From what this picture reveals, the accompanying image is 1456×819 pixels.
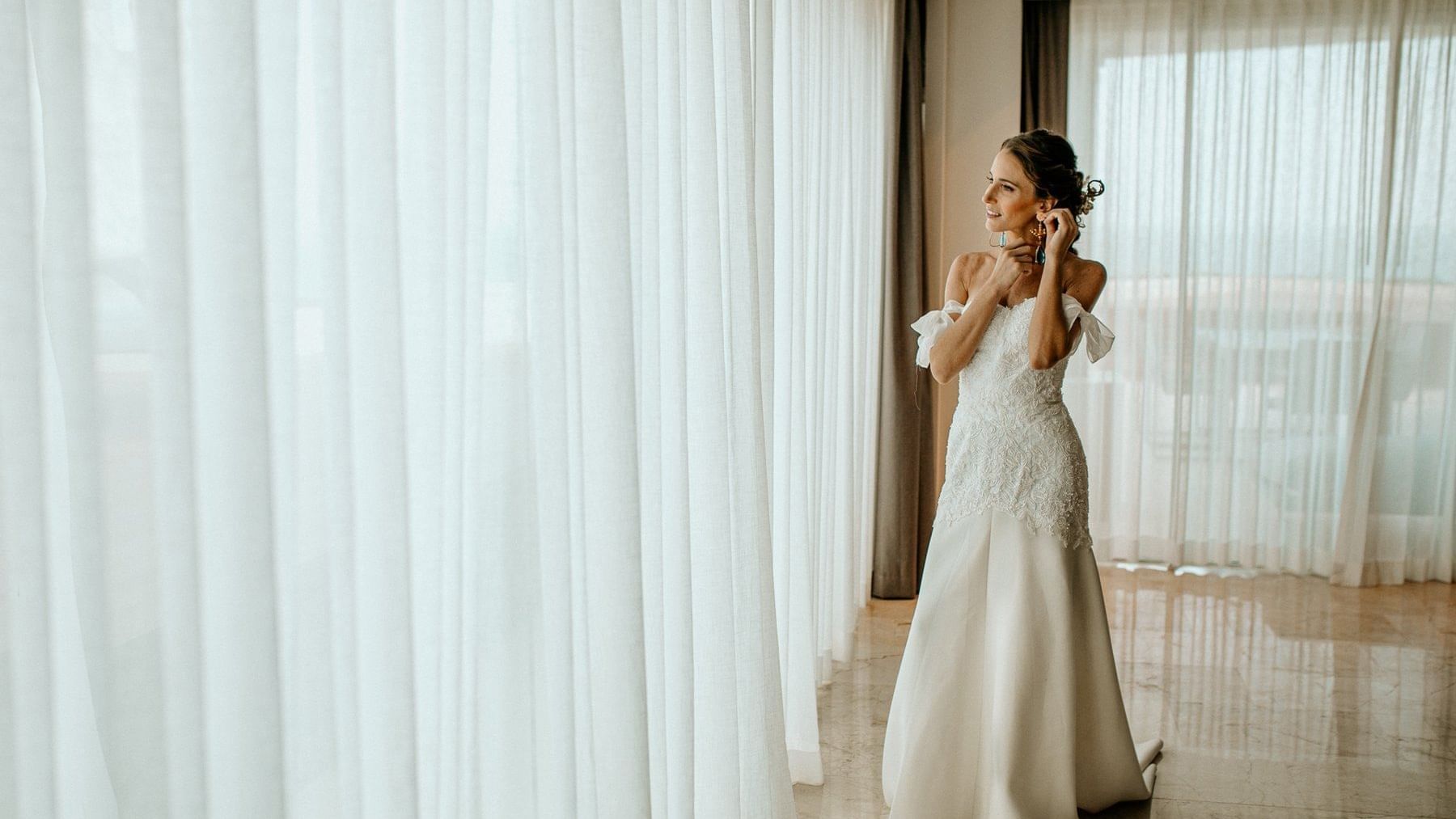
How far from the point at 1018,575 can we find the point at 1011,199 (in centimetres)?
99

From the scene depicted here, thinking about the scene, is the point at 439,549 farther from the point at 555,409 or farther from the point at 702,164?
the point at 702,164

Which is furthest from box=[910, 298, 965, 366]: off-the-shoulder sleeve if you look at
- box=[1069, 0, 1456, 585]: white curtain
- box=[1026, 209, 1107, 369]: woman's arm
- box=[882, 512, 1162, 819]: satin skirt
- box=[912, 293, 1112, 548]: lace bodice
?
box=[1069, 0, 1456, 585]: white curtain

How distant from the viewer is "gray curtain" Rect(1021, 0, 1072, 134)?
5.88 metres

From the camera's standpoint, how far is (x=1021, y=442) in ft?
9.17

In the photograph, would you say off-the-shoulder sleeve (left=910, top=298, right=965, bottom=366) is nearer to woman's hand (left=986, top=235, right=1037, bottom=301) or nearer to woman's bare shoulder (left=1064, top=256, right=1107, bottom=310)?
woman's hand (left=986, top=235, right=1037, bottom=301)

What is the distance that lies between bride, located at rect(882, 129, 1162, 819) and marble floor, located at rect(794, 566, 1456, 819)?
0.93 ft

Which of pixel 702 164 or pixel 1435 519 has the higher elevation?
pixel 702 164

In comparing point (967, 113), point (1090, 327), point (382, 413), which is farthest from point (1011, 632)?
point (967, 113)

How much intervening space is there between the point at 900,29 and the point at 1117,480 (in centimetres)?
281

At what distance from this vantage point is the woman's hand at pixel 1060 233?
8.95ft

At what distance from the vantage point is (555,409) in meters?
1.52

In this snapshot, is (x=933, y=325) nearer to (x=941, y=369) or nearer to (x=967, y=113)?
(x=941, y=369)

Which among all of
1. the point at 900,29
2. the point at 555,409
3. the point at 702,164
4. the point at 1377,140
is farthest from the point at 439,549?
the point at 1377,140

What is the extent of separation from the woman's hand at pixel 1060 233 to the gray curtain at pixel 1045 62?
3.39m
